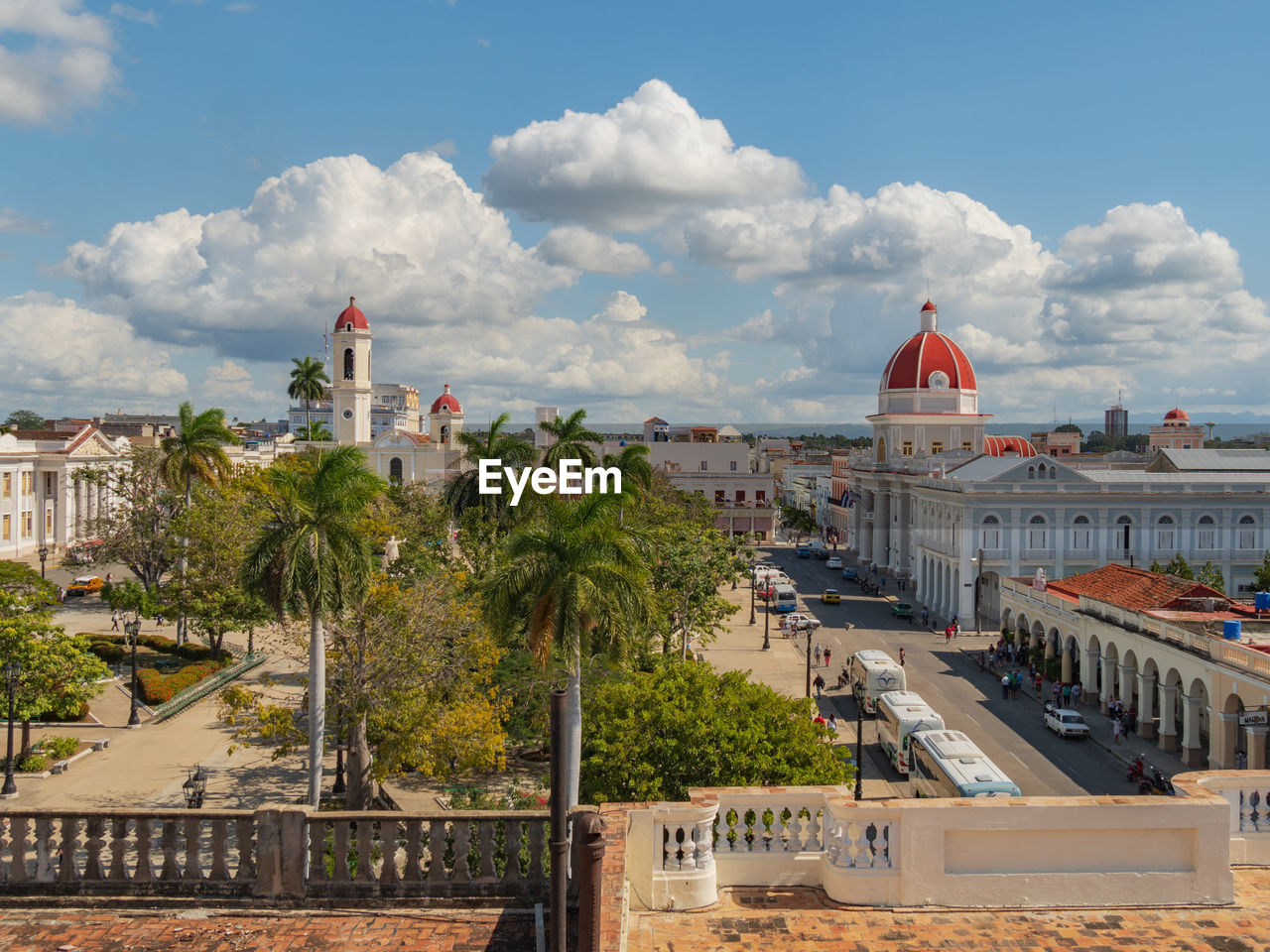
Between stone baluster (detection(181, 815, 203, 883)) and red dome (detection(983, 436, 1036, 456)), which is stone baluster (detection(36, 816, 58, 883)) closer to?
stone baluster (detection(181, 815, 203, 883))

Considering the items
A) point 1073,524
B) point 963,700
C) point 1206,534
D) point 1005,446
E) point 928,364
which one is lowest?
point 963,700

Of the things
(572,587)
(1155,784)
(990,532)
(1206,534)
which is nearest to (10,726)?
(572,587)

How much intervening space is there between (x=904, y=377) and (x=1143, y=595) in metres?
46.6

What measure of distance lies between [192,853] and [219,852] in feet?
1.26

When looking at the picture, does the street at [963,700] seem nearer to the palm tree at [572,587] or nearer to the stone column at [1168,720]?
the stone column at [1168,720]

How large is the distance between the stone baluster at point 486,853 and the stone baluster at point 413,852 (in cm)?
20

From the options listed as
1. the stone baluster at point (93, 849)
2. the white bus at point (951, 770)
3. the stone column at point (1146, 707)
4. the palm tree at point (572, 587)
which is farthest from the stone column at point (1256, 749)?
the stone baluster at point (93, 849)

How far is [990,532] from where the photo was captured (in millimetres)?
55719

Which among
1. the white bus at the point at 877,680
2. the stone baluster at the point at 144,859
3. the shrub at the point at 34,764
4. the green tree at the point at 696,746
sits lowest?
the shrub at the point at 34,764

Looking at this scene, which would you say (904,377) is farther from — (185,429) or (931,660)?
(185,429)

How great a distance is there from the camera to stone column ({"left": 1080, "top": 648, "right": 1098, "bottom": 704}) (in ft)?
128

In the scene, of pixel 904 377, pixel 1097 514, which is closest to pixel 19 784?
pixel 1097 514

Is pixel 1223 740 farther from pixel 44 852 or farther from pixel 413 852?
pixel 44 852

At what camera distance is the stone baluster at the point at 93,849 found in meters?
9.77
